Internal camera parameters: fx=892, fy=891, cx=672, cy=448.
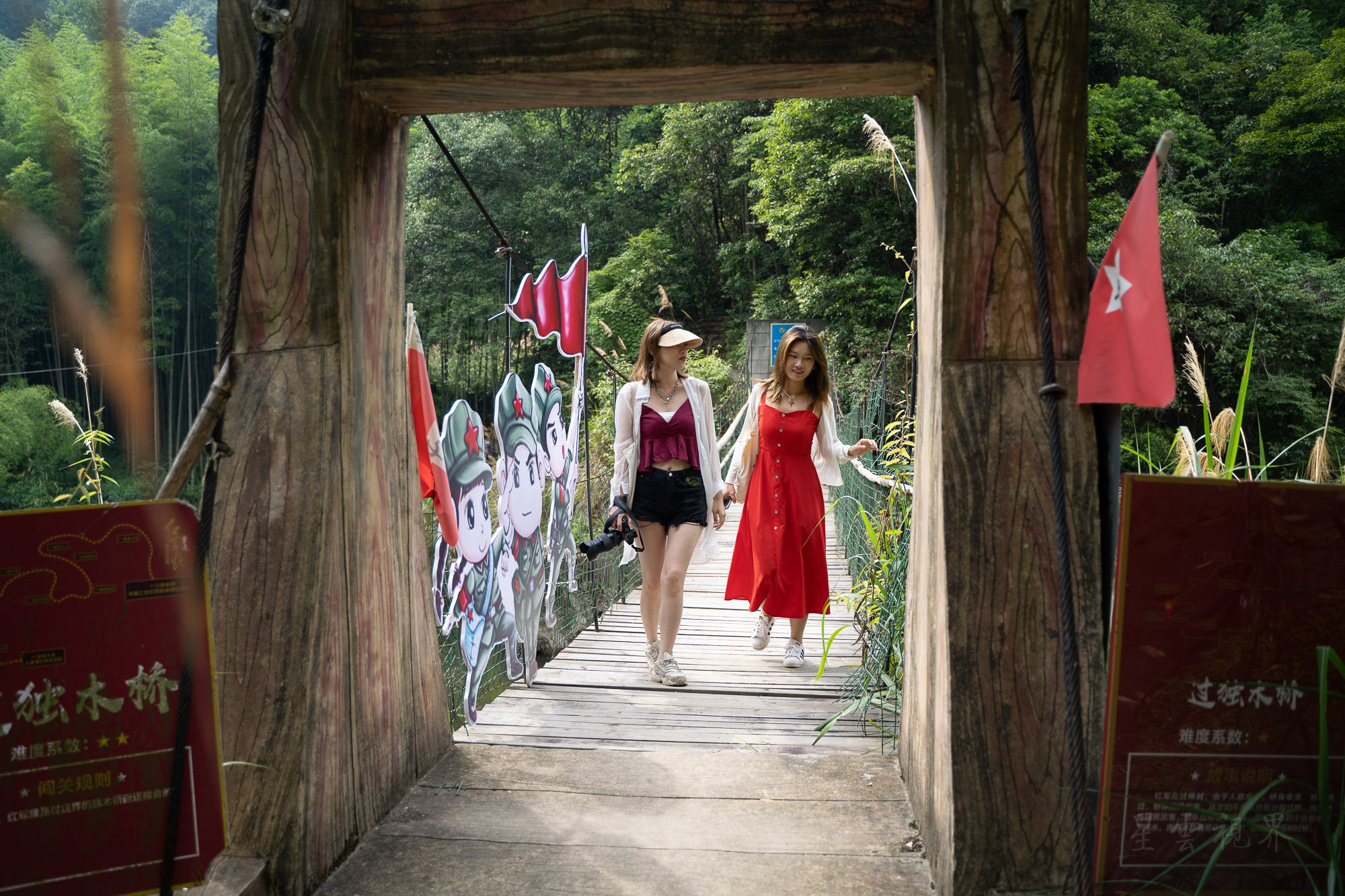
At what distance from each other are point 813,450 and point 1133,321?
2317mm

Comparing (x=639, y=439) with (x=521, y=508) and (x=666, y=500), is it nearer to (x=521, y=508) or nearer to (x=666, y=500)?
(x=666, y=500)

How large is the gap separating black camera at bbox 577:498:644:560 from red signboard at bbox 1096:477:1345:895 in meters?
2.11

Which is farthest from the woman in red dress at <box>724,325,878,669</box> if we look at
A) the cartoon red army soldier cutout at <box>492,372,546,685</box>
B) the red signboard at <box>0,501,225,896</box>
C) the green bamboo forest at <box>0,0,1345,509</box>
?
the green bamboo forest at <box>0,0,1345,509</box>

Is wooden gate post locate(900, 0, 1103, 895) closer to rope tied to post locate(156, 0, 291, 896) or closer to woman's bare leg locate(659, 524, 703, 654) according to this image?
rope tied to post locate(156, 0, 291, 896)

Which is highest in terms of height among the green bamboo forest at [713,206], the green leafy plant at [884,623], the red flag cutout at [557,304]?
the green bamboo forest at [713,206]

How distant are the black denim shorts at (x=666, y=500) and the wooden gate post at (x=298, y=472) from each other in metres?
1.50

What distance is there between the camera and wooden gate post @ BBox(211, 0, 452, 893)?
163 cm

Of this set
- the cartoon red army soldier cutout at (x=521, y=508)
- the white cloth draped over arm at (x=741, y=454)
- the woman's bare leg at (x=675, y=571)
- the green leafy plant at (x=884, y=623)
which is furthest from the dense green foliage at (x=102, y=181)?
the green leafy plant at (x=884, y=623)

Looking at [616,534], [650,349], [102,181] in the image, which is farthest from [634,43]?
[102,181]

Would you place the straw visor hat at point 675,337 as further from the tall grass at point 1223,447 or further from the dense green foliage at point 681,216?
the dense green foliage at point 681,216

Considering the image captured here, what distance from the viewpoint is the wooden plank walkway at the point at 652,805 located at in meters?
1.73

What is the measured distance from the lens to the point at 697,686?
10.9 ft

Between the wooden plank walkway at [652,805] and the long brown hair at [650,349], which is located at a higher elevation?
the long brown hair at [650,349]

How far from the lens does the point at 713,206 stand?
878 inches
